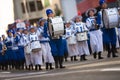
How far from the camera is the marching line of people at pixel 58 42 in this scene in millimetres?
18094

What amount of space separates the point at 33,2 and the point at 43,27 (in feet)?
233

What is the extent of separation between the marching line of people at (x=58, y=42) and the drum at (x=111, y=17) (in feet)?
0.88

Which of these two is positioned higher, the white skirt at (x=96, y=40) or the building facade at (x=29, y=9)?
the building facade at (x=29, y=9)

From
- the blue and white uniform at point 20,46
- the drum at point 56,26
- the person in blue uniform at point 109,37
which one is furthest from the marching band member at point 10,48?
the drum at point 56,26

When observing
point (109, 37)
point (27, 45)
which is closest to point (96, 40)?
point (109, 37)

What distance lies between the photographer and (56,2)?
79.1m

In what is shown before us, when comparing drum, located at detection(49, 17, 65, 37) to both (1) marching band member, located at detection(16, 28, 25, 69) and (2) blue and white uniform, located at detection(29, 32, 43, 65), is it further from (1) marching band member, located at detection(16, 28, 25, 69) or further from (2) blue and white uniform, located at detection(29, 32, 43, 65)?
(1) marching band member, located at detection(16, 28, 25, 69)

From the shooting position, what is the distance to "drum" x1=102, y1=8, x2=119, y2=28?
1759cm

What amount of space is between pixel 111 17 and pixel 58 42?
1.93m

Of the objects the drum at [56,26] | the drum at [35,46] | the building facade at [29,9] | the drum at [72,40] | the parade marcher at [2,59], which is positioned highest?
the building facade at [29,9]

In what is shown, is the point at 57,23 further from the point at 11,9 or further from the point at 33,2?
the point at 33,2

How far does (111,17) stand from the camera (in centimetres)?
1762

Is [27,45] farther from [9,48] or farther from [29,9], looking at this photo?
[29,9]

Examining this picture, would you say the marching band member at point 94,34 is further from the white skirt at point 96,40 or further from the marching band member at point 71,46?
the marching band member at point 71,46
